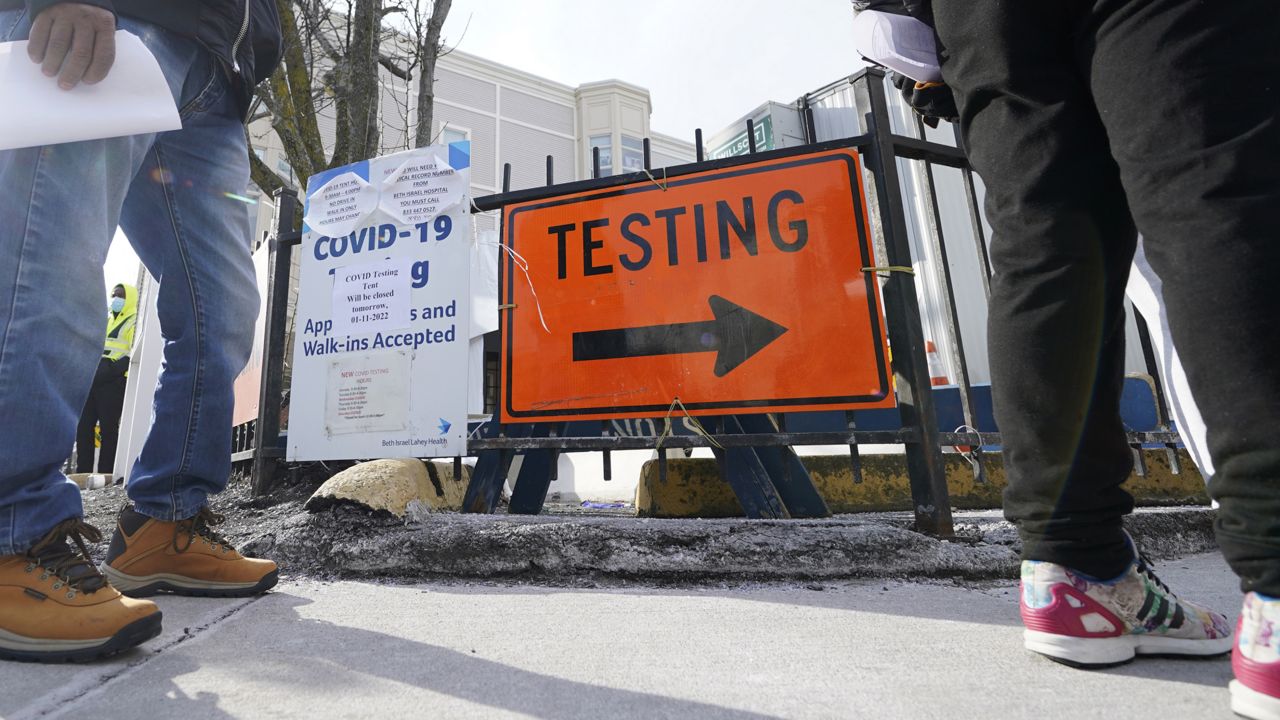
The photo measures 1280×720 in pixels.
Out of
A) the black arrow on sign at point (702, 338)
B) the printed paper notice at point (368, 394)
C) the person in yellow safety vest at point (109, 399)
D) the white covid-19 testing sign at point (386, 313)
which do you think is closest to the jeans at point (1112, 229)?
the black arrow on sign at point (702, 338)

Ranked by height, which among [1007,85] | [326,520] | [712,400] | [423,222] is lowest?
[326,520]

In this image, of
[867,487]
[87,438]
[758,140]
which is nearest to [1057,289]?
[867,487]

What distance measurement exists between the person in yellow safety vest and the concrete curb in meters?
6.82

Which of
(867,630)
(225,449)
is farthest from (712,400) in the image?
(225,449)

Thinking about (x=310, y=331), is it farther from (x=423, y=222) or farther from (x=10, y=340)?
(x=10, y=340)

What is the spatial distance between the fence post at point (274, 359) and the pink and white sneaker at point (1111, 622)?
3.01m

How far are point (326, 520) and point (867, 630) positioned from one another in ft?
5.79

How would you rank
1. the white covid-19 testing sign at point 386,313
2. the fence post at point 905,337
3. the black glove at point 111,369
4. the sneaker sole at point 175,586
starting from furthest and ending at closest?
the black glove at point 111,369, the white covid-19 testing sign at point 386,313, the fence post at point 905,337, the sneaker sole at point 175,586

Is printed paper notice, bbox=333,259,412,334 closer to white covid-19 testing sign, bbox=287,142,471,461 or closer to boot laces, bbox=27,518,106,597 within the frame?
white covid-19 testing sign, bbox=287,142,471,461

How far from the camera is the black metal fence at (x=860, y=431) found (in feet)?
7.20

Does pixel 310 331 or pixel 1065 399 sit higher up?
pixel 310 331

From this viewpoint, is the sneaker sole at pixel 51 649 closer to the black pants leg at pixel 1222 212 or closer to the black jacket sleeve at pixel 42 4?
the black jacket sleeve at pixel 42 4

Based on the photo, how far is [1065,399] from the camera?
1086 millimetres

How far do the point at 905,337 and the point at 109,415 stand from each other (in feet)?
28.2
